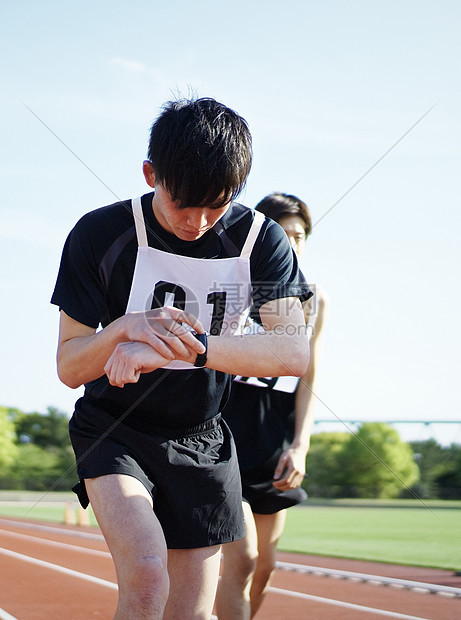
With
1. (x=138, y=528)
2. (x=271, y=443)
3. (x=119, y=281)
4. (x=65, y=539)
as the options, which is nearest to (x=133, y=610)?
(x=138, y=528)

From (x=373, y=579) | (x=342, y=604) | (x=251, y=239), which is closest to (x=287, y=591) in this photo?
(x=342, y=604)

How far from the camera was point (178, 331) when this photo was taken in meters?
2.23

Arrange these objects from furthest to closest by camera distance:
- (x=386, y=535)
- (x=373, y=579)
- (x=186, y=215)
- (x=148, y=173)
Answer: (x=386, y=535) < (x=373, y=579) < (x=148, y=173) < (x=186, y=215)

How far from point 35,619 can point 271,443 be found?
308 centimetres

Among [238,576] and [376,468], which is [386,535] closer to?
[238,576]

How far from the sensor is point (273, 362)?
8.03ft

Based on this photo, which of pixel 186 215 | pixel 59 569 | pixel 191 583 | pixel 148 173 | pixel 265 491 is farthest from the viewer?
pixel 59 569

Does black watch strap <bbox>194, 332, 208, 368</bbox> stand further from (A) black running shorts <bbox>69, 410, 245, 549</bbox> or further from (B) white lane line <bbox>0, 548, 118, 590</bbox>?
(B) white lane line <bbox>0, 548, 118, 590</bbox>

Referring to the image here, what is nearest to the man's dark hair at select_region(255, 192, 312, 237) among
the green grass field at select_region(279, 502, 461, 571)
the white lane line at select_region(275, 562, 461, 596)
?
the white lane line at select_region(275, 562, 461, 596)

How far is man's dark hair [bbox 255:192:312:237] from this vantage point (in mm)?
4125

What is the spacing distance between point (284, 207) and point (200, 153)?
1.90 metres

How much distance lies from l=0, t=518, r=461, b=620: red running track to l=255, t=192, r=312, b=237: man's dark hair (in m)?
3.33

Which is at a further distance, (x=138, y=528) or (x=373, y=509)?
(x=373, y=509)

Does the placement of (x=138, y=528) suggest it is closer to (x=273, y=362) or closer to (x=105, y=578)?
(x=273, y=362)
